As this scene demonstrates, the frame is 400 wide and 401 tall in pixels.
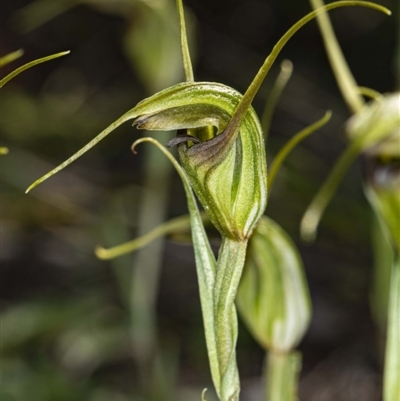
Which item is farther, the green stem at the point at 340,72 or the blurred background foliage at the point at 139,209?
the blurred background foliage at the point at 139,209

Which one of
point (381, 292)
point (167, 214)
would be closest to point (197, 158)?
point (381, 292)

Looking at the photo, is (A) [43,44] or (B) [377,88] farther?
(A) [43,44]

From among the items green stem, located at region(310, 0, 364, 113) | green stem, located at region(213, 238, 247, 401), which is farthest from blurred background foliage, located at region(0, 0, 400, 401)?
green stem, located at region(213, 238, 247, 401)

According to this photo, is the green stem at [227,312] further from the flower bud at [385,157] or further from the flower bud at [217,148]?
the flower bud at [385,157]

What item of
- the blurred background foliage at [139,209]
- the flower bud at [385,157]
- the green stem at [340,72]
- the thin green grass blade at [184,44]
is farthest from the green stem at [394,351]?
the blurred background foliage at [139,209]

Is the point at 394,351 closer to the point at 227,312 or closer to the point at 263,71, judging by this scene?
the point at 227,312

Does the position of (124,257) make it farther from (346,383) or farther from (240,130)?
(240,130)

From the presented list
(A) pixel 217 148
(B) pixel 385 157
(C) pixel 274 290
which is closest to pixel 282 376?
(C) pixel 274 290
